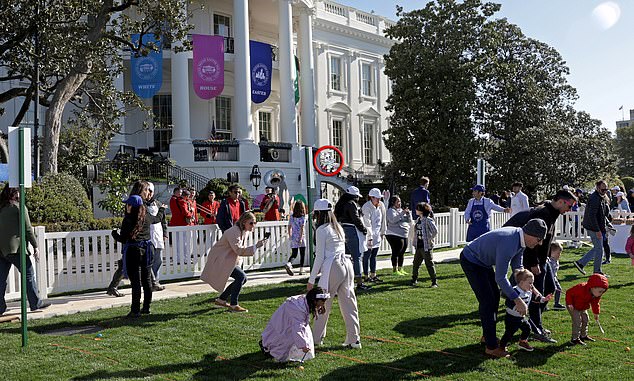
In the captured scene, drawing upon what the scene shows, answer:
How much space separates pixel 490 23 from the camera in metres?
29.5

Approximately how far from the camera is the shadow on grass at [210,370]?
20.1ft

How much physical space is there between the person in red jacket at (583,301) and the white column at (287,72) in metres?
→ 24.1

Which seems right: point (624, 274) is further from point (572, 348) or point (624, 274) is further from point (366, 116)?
point (366, 116)

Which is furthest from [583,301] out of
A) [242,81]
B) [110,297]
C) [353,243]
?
[242,81]

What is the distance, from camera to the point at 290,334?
660cm

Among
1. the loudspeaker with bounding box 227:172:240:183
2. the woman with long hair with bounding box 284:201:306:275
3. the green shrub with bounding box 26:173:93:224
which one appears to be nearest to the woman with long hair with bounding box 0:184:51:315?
the green shrub with bounding box 26:173:93:224

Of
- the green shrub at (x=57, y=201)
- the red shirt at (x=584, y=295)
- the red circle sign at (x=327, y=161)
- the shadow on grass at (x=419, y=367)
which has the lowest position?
the shadow on grass at (x=419, y=367)

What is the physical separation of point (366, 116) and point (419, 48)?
11.6 meters

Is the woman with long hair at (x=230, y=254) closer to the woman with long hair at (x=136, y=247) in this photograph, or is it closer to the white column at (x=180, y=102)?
the woman with long hair at (x=136, y=247)

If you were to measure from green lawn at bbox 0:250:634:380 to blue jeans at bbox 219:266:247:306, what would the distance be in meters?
0.23

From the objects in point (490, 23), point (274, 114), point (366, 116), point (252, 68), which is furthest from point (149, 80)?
point (366, 116)

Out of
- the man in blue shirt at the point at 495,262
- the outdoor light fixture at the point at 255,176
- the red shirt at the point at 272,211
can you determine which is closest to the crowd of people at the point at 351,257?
the man in blue shirt at the point at 495,262

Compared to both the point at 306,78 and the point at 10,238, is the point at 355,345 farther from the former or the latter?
the point at 306,78

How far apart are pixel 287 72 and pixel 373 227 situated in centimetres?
1942
